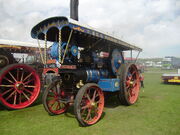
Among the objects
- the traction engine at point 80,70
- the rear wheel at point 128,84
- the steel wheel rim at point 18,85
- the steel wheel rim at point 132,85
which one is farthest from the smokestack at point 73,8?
the steel wheel rim at point 132,85

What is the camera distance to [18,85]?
446cm

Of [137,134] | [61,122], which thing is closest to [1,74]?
[61,122]

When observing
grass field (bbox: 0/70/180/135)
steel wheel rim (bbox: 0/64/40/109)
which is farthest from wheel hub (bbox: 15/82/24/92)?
grass field (bbox: 0/70/180/135)

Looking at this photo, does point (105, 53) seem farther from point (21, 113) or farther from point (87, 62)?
point (21, 113)

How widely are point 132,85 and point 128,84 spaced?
242mm

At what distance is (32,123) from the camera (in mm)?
3268

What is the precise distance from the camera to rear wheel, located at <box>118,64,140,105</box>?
168 inches

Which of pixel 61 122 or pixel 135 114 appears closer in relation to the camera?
pixel 61 122

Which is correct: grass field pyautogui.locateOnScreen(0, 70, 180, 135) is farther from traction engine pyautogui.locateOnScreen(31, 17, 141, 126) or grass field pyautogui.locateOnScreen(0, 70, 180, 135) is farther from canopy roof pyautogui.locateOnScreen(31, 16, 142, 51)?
canopy roof pyautogui.locateOnScreen(31, 16, 142, 51)

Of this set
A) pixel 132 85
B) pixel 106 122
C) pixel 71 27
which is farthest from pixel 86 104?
pixel 132 85

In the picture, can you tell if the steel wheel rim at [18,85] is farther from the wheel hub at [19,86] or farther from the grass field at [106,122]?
the grass field at [106,122]

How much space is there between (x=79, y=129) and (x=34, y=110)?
1.89m

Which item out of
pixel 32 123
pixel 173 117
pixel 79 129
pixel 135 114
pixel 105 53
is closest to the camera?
pixel 79 129

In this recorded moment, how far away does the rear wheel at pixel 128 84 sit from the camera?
4277 mm
